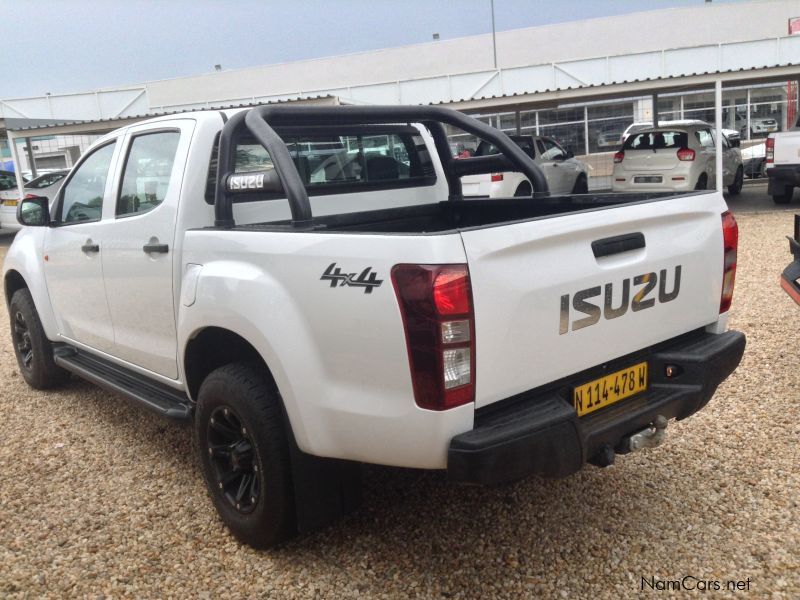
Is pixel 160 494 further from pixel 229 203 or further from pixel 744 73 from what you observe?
pixel 744 73

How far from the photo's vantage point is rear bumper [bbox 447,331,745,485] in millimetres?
2309

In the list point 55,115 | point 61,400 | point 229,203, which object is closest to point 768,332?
point 229,203

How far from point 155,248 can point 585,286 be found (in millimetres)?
1967

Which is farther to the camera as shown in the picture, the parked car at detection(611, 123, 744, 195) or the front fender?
the parked car at detection(611, 123, 744, 195)

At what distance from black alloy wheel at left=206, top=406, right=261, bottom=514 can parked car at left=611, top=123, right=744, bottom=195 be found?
486 inches

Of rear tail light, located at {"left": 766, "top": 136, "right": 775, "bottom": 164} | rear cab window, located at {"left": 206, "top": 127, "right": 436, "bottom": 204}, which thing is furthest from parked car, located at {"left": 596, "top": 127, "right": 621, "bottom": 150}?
rear cab window, located at {"left": 206, "top": 127, "right": 436, "bottom": 204}

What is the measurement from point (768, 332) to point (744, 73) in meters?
10.2

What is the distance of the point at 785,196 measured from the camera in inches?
543

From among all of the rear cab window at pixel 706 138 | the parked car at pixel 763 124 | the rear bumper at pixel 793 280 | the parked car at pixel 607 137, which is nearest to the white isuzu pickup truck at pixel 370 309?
the rear bumper at pixel 793 280

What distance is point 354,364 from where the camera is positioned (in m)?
2.41

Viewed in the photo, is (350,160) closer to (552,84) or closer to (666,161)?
(666,161)

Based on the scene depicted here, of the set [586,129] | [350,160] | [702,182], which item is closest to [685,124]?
[702,182]

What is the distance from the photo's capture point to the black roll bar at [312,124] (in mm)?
2832

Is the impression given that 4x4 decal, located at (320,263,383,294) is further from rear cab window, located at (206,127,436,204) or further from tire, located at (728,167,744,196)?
tire, located at (728,167,744,196)
